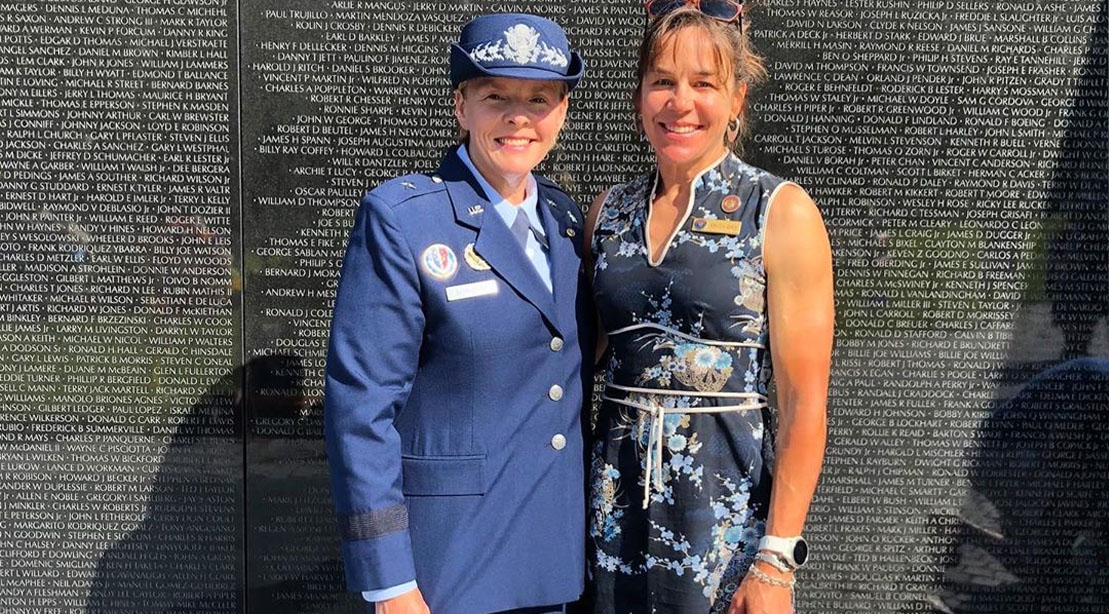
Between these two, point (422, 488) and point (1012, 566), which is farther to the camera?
point (1012, 566)

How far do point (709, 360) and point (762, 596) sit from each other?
0.65 metres

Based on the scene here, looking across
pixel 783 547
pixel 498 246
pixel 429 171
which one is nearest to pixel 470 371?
pixel 498 246

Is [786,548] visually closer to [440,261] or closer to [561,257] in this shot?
[561,257]

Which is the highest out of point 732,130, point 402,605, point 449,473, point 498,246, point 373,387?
point 732,130

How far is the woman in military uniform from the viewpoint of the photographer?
2.48 meters

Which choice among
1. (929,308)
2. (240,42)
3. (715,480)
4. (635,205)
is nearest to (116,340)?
(240,42)

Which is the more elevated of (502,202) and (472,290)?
(502,202)

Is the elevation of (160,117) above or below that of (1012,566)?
above

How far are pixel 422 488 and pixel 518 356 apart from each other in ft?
1.44

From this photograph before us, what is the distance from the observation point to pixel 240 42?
421cm

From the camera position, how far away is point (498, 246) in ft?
8.52

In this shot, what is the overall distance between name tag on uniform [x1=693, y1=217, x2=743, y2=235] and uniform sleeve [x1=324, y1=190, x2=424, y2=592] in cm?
79

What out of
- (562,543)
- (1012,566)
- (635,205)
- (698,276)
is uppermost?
(635,205)

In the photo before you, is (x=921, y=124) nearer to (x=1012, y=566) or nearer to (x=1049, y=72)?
(x=1049, y=72)
